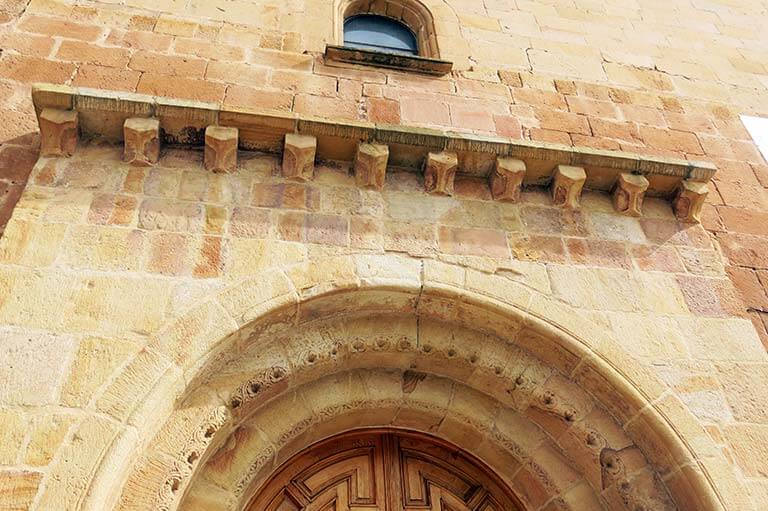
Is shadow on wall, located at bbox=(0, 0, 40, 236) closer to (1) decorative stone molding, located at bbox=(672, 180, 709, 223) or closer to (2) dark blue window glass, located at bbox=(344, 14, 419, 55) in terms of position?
(2) dark blue window glass, located at bbox=(344, 14, 419, 55)

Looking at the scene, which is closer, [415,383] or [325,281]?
[325,281]

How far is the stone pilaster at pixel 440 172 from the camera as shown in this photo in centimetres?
369

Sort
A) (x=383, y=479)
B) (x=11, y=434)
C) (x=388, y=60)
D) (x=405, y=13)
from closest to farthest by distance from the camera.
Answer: (x=11, y=434) → (x=383, y=479) → (x=388, y=60) → (x=405, y=13)

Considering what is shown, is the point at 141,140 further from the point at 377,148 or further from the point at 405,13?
the point at 405,13

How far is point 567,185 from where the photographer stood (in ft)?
12.5

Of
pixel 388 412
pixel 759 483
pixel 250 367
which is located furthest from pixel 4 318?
pixel 759 483

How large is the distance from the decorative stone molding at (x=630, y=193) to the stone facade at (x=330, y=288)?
0.01 meters

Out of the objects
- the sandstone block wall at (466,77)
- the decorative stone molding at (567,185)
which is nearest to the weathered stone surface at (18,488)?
the sandstone block wall at (466,77)

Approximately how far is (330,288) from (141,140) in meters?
1.37

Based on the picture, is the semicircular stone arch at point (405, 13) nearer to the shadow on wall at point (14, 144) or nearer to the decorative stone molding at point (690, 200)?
the decorative stone molding at point (690, 200)

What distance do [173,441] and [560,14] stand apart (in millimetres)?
4901

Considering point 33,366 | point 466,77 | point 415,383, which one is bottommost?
point 33,366

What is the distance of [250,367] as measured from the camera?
10.2 feet

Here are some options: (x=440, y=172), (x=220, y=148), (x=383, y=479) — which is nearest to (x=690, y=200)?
(x=440, y=172)
